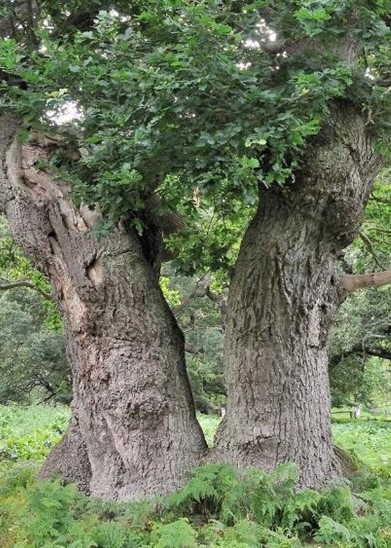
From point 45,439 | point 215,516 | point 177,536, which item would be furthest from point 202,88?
point 45,439

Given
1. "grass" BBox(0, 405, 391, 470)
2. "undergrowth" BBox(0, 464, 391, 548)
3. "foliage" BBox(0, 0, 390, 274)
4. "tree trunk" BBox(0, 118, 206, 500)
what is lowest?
"grass" BBox(0, 405, 391, 470)

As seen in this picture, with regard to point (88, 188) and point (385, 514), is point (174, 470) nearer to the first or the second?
point (385, 514)

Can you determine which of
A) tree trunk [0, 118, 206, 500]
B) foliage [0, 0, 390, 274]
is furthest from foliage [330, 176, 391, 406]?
tree trunk [0, 118, 206, 500]

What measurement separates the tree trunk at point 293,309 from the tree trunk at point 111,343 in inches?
19.3

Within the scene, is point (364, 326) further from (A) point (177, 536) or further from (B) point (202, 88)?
(B) point (202, 88)

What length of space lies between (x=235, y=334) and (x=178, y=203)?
1236 mm

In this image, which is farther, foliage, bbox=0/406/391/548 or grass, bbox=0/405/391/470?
grass, bbox=0/405/391/470

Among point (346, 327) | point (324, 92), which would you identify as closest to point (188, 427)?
point (324, 92)

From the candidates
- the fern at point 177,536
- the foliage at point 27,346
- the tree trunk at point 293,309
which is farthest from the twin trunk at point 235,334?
the foliage at point 27,346

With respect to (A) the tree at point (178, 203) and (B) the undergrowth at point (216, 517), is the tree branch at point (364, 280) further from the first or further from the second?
(B) the undergrowth at point (216, 517)

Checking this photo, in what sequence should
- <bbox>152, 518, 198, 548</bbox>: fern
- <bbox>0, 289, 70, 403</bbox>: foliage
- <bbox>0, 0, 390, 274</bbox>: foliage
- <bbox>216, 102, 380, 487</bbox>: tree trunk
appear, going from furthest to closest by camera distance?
<bbox>0, 289, 70, 403</bbox>: foliage → <bbox>216, 102, 380, 487</bbox>: tree trunk → <bbox>152, 518, 198, 548</bbox>: fern → <bbox>0, 0, 390, 274</bbox>: foliage

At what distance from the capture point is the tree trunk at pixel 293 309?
4.60m

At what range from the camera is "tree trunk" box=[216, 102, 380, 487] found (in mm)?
4598

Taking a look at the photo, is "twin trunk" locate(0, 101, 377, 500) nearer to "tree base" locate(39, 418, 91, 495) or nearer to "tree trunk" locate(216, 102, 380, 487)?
"tree trunk" locate(216, 102, 380, 487)
